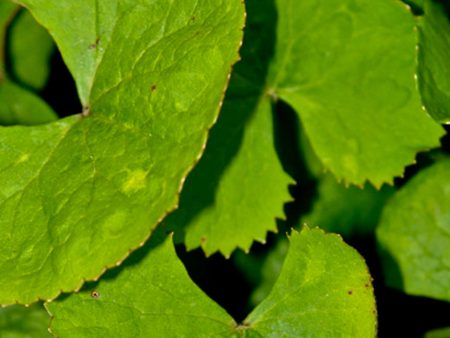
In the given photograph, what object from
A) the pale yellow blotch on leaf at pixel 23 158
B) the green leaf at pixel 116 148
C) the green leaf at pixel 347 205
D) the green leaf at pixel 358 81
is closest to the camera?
the green leaf at pixel 116 148

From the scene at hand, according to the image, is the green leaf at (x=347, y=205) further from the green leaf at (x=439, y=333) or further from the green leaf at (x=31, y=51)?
the green leaf at (x=31, y=51)

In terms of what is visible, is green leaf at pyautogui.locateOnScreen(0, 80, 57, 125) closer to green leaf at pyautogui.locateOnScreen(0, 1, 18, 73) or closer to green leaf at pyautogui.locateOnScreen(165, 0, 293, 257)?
green leaf at pyautogui.locateOnScreen(0, 1, 18, 73)

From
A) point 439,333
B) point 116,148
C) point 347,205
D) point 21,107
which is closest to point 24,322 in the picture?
point 21,107

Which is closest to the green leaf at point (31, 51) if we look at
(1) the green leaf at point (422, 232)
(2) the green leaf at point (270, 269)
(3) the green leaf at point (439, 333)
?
(2) the green leaf at point (270, 269)

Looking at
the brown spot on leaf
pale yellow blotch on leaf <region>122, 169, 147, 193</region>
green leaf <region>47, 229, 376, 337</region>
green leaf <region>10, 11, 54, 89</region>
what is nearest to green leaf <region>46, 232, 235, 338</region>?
green leaf <region>47, 229, 376, 337</region>

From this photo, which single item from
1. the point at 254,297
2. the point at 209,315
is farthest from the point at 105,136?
the point at 254,297

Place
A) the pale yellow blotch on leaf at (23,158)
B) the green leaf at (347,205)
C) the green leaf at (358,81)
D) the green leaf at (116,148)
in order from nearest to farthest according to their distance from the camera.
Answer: the green leaf at (116,148) → the pale yellow blotch on leaf at (23,158) → the green leaf at (358,81) → the green leaf at (347,205)
